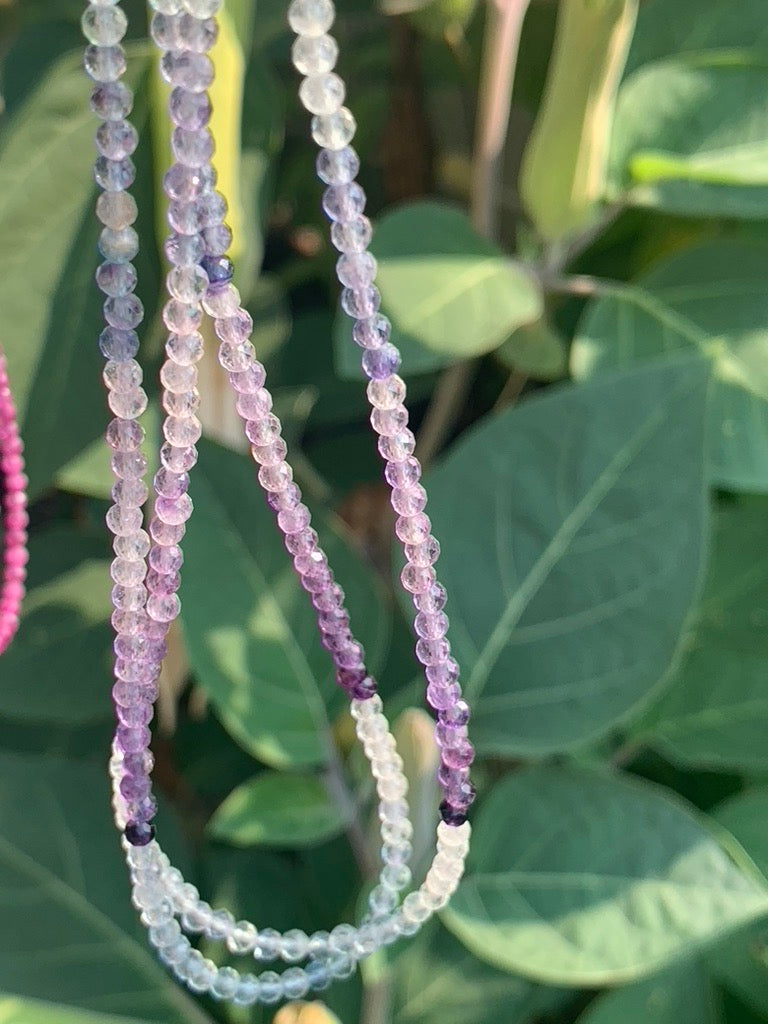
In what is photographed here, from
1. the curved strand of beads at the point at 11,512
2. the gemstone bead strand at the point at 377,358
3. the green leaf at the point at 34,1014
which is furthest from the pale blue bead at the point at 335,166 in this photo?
the green leaf at the point at 34,1014

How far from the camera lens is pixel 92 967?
1.05 feet

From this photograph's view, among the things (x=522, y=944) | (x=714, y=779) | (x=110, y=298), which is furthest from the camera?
(x=714, y=779)

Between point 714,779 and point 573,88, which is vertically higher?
point 573,88

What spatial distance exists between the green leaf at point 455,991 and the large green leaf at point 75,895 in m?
0.07

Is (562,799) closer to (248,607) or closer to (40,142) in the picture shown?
(248,607)

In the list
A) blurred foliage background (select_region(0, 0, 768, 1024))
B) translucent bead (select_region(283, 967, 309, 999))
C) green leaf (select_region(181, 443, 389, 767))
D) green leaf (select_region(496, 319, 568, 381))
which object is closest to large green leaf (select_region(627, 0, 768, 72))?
blurred foliage background (select_region(0, 0, 768, 1024))

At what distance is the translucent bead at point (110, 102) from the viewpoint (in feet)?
0.43

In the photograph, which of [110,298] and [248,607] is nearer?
[110,298]

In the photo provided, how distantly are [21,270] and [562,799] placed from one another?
0.22m

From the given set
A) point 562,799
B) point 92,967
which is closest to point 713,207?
point 562,799

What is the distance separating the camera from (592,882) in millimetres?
270

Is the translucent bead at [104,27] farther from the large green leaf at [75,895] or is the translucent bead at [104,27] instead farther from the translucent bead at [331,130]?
the large green leaf at [75,895]

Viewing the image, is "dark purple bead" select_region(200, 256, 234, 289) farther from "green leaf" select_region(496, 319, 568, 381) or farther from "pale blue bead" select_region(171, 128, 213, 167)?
"green leaf" select_region(496, 319, 568, 381)

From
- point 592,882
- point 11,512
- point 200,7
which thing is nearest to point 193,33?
point 200,7
